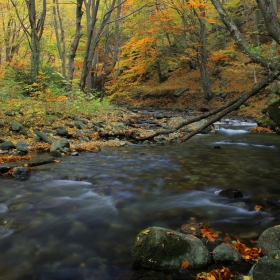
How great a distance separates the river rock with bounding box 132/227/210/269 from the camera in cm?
241

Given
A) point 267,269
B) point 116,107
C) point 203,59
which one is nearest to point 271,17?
point 267,269

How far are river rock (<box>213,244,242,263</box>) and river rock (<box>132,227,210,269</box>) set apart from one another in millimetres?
95

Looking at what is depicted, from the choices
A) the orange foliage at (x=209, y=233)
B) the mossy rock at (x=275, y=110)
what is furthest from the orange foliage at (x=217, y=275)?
the mossy rock at (x=275, y=110)

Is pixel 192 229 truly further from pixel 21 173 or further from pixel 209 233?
pixel 21 173

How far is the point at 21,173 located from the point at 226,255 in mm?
4078

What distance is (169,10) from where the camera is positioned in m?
18.5

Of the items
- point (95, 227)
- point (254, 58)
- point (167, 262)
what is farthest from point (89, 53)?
point (167, 262)

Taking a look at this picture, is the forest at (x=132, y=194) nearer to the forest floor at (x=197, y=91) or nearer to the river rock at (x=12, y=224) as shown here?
the river rock at (x=12, y=224)

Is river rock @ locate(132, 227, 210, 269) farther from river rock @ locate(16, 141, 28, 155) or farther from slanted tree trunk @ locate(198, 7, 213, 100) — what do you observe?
slanted tree trunk @ locate(198, 7, 213, 100)

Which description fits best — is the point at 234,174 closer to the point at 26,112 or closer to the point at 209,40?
the point at 26,112

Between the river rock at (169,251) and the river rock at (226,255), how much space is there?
10 centimetres

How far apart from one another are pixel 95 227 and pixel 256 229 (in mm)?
1910

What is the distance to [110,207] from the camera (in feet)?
12.8

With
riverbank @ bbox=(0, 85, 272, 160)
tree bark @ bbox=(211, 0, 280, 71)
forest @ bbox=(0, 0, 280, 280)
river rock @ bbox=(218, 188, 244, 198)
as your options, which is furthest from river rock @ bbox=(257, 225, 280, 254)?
riverbank @ bbox=(0, 85, 272, 160)
